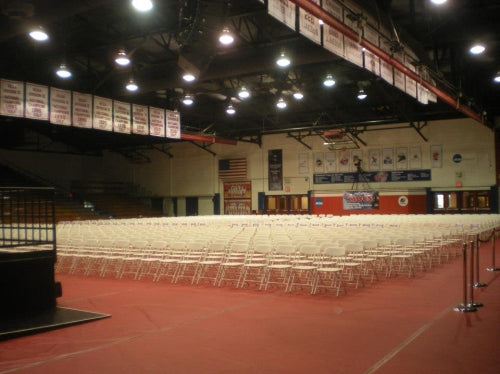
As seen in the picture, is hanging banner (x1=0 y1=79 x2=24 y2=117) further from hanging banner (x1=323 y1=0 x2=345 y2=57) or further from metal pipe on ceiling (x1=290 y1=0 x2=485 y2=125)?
metal pipe on ceiling (x1=290 y1=0 x2=485 y2=125)

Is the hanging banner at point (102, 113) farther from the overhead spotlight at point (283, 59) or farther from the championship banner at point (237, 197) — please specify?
the championship banner at point (237, 197)

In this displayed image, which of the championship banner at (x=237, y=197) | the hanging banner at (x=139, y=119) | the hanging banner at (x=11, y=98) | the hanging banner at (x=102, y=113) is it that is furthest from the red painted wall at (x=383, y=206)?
the hanging banner at (x=11, y=98)

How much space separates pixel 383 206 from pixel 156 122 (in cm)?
1641

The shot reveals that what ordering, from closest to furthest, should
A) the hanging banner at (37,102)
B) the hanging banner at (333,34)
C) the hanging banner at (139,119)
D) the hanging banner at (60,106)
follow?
the hanging banner at (333,34) → the hanging banner at (37,102) → the hanging banner at (60,106) → the hanging banner at (139,119)

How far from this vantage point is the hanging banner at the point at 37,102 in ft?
44.3

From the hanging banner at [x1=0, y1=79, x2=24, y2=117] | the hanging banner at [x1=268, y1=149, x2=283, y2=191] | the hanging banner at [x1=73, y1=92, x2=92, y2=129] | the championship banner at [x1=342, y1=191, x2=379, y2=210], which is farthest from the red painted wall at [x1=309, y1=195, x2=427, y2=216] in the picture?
the hanging banner at [x1=0, y1=79, x2=24, y2=117]

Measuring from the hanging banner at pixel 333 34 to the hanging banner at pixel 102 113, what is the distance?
28.5ft

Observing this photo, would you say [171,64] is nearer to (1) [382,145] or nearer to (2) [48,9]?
(2) [48,9]

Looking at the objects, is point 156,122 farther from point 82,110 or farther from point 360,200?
point 360,200

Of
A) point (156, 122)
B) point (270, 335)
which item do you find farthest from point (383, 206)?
point (270, 335)

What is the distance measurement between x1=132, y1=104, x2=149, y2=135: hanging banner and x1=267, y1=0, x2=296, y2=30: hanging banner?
31.0 feet

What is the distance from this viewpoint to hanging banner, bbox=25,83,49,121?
44.3ft

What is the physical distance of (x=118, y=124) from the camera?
16188 mm

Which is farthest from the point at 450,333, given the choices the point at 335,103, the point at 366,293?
the point at 335,103
